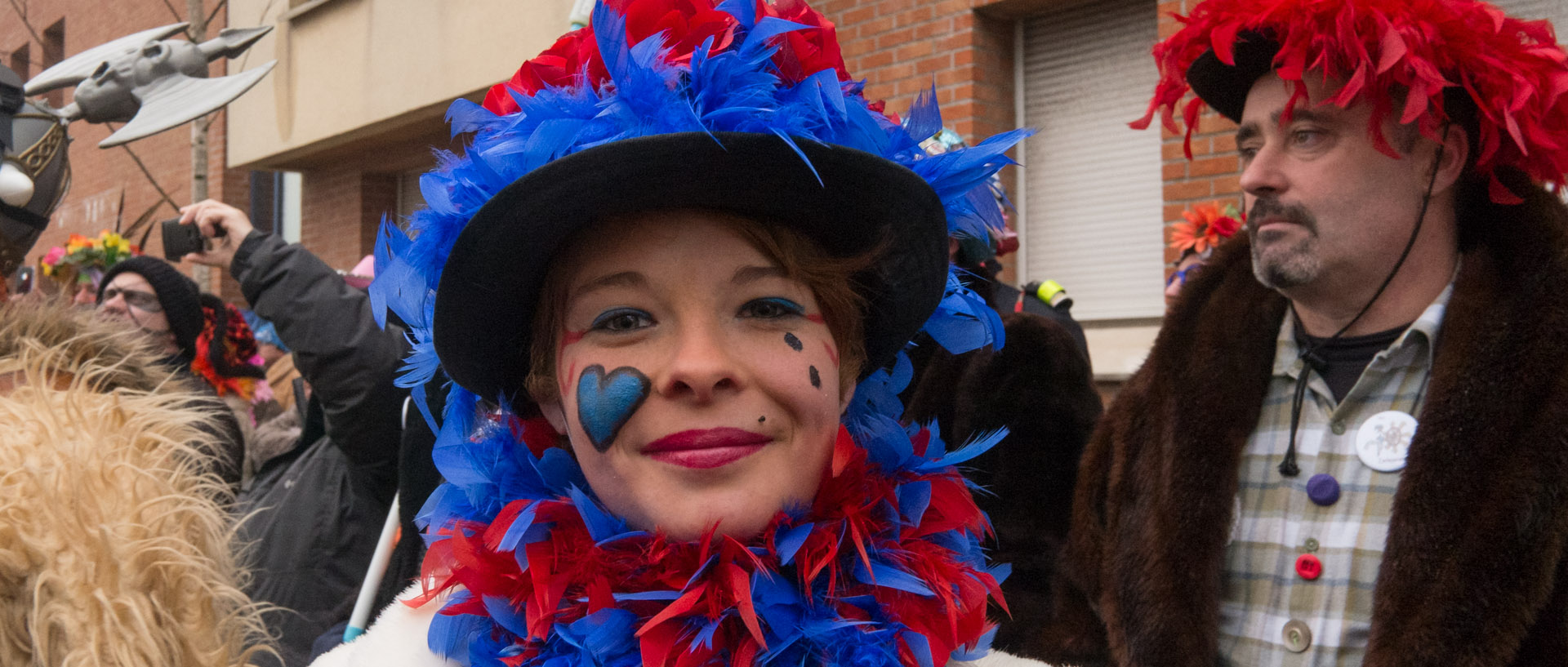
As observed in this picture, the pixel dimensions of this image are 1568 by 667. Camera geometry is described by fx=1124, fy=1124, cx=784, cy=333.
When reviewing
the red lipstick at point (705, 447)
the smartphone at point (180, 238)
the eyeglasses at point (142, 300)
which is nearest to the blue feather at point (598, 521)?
the red lipstick at point (705, 447)

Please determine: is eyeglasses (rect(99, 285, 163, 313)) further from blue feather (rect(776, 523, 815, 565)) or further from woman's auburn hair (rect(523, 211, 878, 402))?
blue feather (rect(776, 523, 815, 565))

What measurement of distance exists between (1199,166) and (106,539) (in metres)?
4.32

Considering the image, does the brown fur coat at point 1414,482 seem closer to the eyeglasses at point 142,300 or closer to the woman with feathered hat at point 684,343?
the woman with feathered hat at point 684,343

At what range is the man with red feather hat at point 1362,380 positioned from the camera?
1939 mm

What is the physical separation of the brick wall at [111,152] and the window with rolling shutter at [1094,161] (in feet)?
27.6

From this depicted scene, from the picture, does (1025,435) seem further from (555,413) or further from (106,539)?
(106,539)

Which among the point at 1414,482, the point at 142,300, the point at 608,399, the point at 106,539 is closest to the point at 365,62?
the point at 142,300

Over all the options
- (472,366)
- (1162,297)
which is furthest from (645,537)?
(1162,297)

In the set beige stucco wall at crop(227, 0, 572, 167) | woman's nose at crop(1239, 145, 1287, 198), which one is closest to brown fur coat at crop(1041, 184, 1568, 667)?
woman's nose at crop(1239, 145, 1287, 198)

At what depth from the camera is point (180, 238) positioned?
3.25m

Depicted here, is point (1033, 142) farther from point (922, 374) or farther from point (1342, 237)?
point (1342, 237)

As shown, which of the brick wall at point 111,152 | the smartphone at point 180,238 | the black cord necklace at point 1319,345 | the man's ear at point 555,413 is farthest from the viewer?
the brick wall at point 111,152

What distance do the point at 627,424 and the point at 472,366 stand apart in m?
0.32

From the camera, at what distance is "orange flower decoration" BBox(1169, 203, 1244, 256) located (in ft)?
14.6
